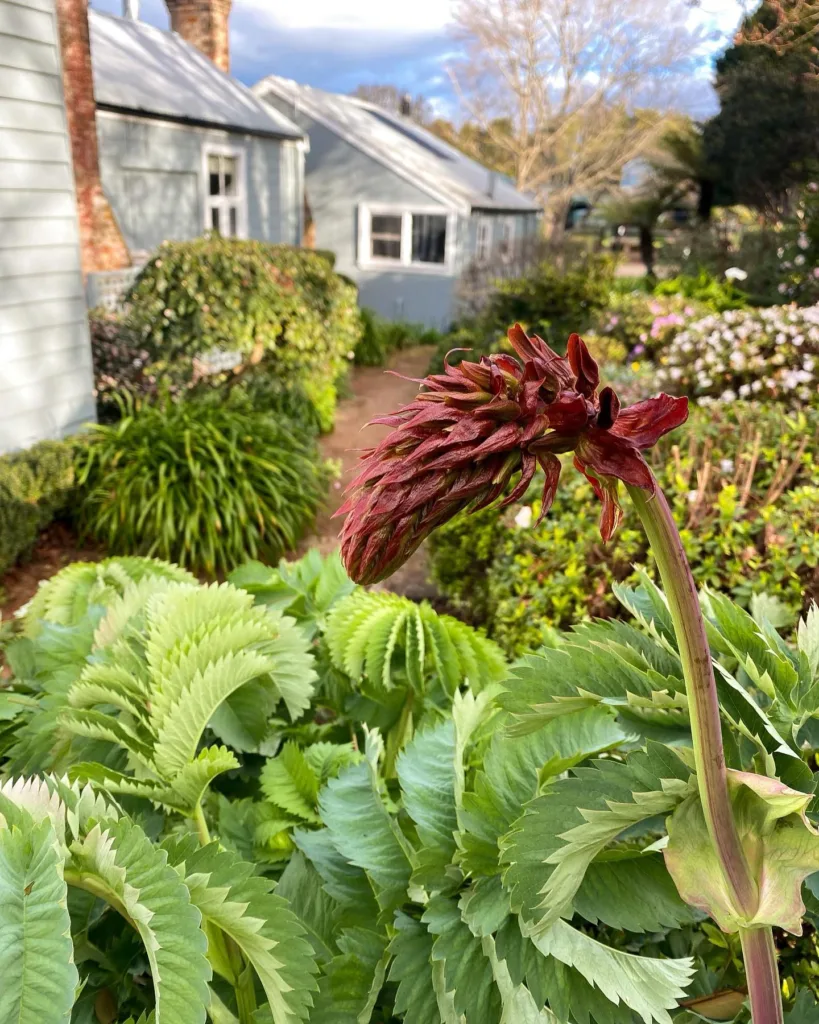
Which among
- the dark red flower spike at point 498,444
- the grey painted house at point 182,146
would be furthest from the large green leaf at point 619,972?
the grey painted house at point 182,146

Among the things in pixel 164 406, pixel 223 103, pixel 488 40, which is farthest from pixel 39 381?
pixel 488 40

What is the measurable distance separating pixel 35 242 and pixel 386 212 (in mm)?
13300

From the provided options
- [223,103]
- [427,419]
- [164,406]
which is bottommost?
[164,406]

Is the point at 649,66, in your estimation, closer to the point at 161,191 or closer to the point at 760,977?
the point at 161,191

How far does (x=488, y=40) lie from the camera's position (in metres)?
27.2

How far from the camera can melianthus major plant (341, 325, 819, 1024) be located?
513mm

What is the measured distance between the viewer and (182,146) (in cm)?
1288

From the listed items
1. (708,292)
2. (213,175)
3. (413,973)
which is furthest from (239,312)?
(413,973)

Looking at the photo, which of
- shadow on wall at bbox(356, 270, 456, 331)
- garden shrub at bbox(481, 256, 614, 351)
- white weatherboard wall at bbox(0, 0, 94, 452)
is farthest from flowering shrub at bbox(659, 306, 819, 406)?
shadow on wall at bbox(356, 270, 456, 331)

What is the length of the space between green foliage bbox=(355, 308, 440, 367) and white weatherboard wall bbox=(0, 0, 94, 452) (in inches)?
282

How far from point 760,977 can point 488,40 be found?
104 ft

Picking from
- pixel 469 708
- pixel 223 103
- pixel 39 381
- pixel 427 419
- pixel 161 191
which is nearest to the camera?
pixel 427 419

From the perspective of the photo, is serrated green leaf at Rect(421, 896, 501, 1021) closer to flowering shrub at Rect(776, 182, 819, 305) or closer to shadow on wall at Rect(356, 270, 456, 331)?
flowering shrub at Rect(776, 182, 819, 305)

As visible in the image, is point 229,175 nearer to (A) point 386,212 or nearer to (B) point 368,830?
(A) point 386,212
